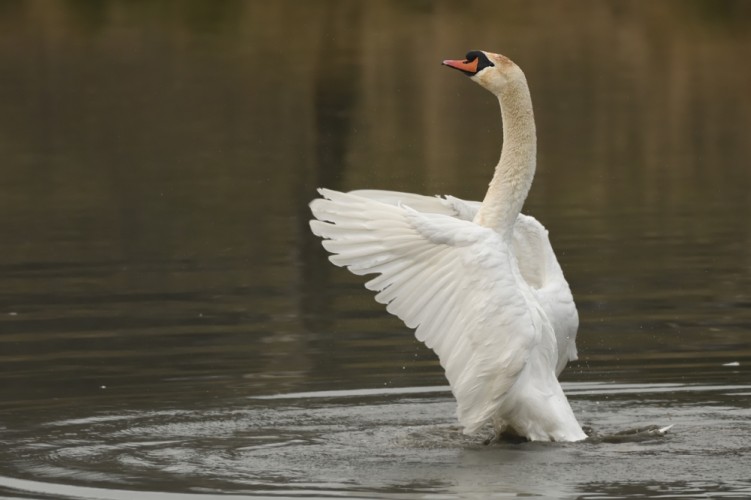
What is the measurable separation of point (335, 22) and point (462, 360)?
36321 mm

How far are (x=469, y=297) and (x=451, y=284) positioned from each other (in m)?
0.14

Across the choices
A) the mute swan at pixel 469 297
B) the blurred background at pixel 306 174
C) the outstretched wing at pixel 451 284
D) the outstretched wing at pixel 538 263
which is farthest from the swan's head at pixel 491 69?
the blurred background at pixel 306 174

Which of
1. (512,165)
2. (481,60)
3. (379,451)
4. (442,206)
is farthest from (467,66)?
(379,451)

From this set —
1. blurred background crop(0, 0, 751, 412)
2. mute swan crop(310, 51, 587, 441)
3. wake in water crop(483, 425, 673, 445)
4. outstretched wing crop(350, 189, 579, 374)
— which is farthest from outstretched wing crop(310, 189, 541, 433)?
blurred background crop(0, 0, 751, 412)

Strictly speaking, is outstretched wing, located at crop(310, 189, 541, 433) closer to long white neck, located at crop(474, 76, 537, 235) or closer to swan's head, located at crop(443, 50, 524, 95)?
long white neck, located at crop(474, 76, 537, 235)

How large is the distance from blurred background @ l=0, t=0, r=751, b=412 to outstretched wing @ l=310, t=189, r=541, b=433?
2183mm

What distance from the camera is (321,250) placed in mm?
19859

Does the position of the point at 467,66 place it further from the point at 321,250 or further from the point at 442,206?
the point at 321,250

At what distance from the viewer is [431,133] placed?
3075 cm

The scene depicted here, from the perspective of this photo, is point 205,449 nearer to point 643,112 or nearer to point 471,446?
point 471,446

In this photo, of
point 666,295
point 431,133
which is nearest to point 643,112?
point 431,133

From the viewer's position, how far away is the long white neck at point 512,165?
11250mm

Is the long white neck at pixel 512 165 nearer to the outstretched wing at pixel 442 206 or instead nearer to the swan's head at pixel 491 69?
the swan's head at pixel 491 69

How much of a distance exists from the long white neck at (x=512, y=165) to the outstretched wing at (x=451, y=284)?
0.36m
